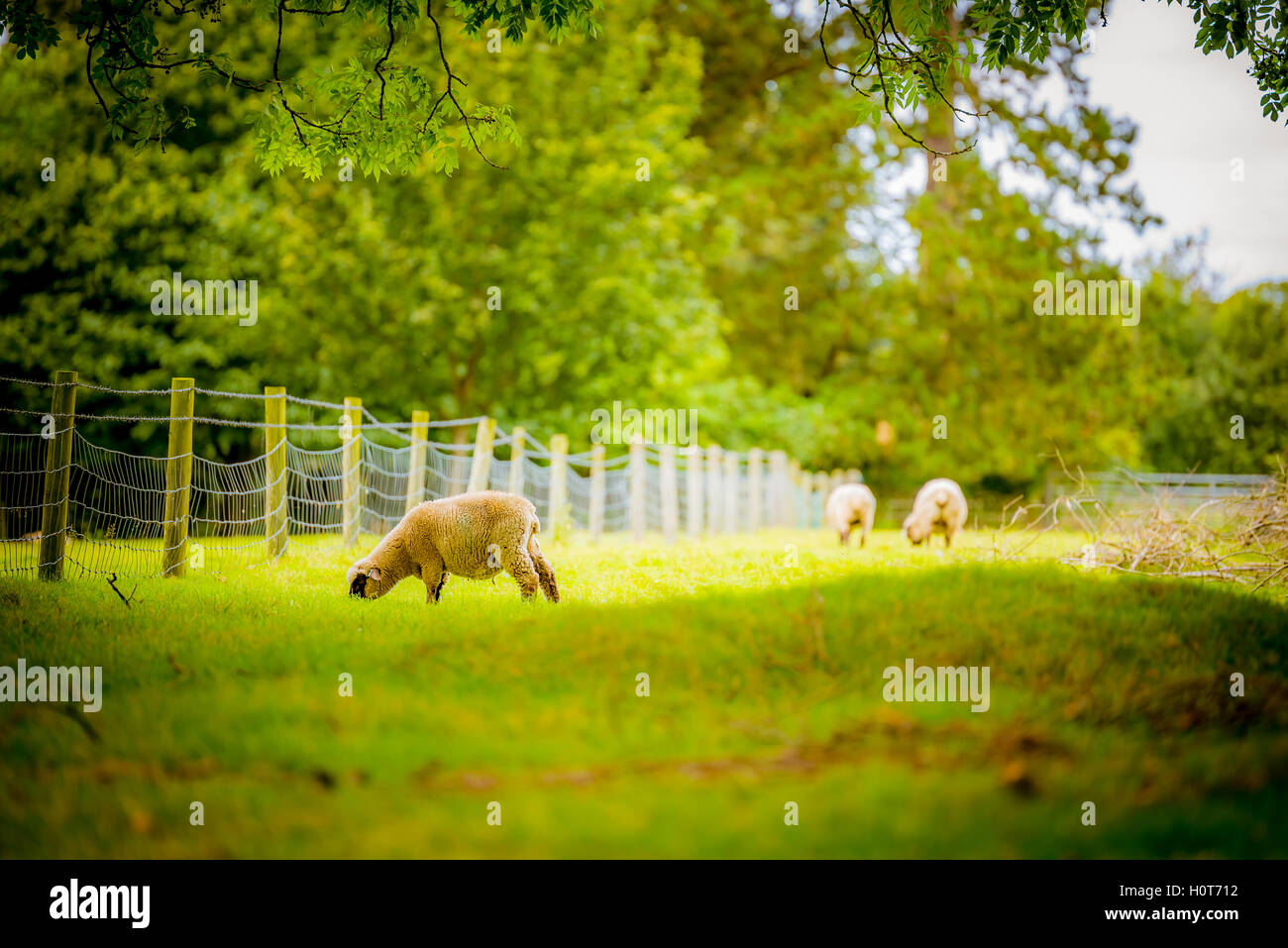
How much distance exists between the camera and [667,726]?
5.09m

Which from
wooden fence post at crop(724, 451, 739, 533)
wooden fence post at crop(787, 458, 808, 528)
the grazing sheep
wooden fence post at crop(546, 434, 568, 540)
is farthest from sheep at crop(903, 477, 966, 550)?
wooden fence post at crop(787, 458, 808, 528)

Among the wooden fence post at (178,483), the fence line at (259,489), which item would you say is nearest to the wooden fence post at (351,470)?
the fence line at (259,489)

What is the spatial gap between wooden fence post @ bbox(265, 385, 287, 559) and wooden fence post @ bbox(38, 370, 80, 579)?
238cm

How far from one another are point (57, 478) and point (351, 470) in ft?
12.1

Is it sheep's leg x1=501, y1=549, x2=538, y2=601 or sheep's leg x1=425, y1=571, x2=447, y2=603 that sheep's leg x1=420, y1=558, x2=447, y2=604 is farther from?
sheep's leg x1=501, y1=549, x2=538, y2=601

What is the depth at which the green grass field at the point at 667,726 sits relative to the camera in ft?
12.9

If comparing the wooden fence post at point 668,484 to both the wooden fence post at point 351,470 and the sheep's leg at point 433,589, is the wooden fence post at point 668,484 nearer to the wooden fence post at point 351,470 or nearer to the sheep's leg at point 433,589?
the wooden fence post at point 351,470

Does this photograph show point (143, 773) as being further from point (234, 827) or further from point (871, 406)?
point (871, 406)

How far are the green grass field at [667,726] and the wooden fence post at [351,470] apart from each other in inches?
163

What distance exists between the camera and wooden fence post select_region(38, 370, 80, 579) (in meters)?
8.91

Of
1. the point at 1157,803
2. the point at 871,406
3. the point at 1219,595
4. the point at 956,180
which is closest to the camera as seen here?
the point at 1157,803
